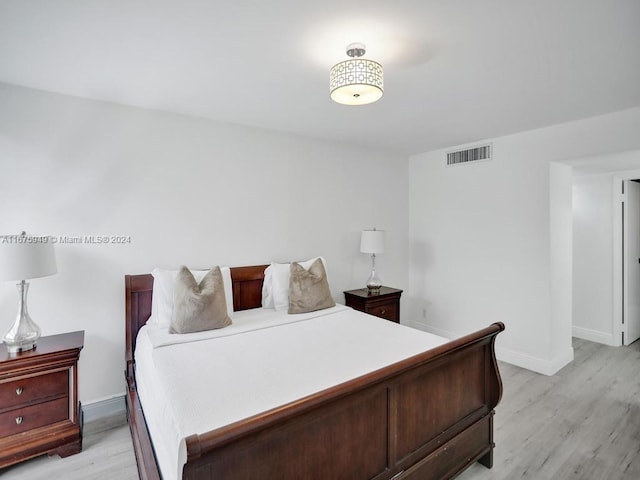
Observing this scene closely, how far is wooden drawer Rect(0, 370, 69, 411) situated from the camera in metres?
2.07

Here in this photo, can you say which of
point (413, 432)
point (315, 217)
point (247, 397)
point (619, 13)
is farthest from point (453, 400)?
point (315, 217)

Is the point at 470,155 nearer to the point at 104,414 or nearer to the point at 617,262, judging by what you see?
the point at 617,262

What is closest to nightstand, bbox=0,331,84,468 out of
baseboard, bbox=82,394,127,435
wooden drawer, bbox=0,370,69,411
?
wooden drawer, bbox=0,370,69,411

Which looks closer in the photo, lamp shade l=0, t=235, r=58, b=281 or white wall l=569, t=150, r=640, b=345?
lamp shade l=0, t=235, r=58, b=281

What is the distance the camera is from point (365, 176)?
4.27 metres

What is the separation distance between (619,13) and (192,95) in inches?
101

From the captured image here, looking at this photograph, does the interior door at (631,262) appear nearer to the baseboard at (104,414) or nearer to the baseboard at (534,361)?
the baseboard at (534,361)

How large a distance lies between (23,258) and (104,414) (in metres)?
1.43

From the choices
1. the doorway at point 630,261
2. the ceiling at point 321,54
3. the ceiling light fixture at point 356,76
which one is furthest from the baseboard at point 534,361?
the ceiling light fixture at point 356,76

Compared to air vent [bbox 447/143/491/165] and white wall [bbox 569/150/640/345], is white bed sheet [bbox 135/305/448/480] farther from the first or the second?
white wall [bbox 569/150/640/345]

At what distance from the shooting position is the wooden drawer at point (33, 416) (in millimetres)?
2076

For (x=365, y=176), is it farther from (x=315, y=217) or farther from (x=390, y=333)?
(x=390, y=333)

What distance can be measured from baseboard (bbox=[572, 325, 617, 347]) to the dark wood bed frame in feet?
10.4

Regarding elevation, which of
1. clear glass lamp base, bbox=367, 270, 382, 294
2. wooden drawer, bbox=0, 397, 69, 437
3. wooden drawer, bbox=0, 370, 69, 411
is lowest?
wooden drawer, bbox=0, 397, 69, 437
